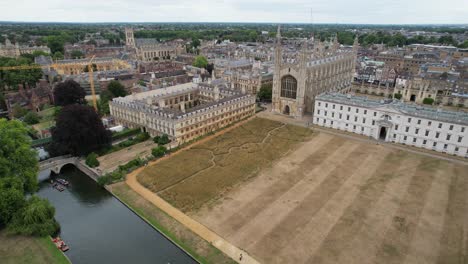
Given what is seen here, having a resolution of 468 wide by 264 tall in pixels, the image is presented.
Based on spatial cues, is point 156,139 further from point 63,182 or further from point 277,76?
point 277,76

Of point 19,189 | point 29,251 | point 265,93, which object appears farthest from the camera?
point 265,93

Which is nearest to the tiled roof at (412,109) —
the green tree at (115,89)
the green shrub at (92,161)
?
the green shrub at (92,161)

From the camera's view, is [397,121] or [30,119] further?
[30,119]

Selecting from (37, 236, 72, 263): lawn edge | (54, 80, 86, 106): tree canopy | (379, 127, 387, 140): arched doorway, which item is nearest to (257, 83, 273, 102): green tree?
(379, 127, 387, 140): arched doorway

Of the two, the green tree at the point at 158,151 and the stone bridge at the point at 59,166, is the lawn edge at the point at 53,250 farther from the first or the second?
the green tree at the point at 158,151

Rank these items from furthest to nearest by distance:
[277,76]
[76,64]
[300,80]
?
[76,64] → [277,76] → [300,80]

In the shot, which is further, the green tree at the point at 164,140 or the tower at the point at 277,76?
the tower at the point at 277,76

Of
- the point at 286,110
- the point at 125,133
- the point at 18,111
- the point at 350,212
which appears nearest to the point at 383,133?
the point at 286,110

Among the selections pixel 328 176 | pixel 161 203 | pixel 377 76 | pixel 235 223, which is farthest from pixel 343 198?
pixel 377 76
